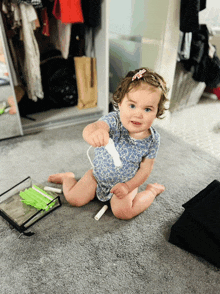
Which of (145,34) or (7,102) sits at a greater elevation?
(145,34)

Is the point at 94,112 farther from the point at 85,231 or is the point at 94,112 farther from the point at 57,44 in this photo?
the point at 85,231

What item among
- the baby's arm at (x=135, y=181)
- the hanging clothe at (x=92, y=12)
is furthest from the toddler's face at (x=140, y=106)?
the hanging clothe at (x=92, y=12)

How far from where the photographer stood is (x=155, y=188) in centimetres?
116

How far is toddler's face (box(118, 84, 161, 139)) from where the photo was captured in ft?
2.53

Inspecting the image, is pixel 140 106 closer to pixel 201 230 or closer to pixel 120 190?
pixel 120 190

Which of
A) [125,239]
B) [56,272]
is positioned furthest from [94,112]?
[56,272]

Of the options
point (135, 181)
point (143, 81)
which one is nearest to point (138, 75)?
point (143, 81)

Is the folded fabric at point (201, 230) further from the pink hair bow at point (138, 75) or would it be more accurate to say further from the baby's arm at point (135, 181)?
the pink hair bow at point (138, 75)

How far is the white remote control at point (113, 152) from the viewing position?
2.85 feet

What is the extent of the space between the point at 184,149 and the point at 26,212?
1125mm

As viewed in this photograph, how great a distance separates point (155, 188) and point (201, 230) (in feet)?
1.15

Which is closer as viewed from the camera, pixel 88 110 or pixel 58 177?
pixel 58 177

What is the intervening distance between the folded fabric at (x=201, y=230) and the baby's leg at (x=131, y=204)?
186 mm

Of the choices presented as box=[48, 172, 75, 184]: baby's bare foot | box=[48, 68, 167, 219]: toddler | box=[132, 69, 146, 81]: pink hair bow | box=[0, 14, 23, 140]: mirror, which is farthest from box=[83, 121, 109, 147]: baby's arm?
box=[0, 14, 23, 140]: mirror
